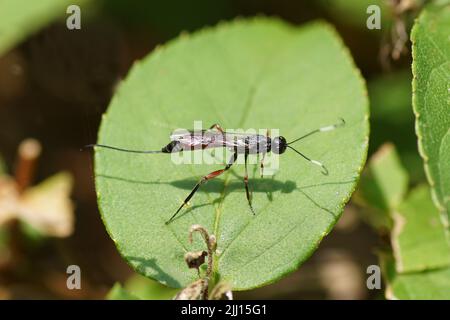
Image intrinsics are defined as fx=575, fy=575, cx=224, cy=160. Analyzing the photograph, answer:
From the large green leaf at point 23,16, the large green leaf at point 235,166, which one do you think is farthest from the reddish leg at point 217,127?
the large green leaf at point 23,16

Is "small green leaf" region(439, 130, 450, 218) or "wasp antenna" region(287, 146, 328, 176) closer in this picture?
"small green leaf" region(439, 130, 450, 218)

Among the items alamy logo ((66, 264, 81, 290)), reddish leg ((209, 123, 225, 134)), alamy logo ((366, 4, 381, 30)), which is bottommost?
alamy logo ((66, 264, 81, 290))

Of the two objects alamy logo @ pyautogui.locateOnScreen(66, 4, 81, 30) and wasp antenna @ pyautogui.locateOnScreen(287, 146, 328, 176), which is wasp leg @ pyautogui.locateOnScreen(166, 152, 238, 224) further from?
alamy logo @ pyautogui.locateOnScreen(66, 4, 81, 30)

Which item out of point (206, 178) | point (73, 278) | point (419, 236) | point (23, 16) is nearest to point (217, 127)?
point (206, 178)

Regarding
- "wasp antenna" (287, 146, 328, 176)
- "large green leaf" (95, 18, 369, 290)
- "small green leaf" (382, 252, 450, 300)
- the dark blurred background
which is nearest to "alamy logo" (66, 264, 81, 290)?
the dark blurred background

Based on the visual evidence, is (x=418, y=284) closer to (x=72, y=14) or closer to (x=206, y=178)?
(x=206, y=178)

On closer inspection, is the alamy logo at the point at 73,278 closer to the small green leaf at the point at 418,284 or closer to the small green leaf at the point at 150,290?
the small green leaf at the point at 150,290

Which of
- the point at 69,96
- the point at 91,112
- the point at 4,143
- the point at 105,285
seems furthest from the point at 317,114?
the point at 4,143
